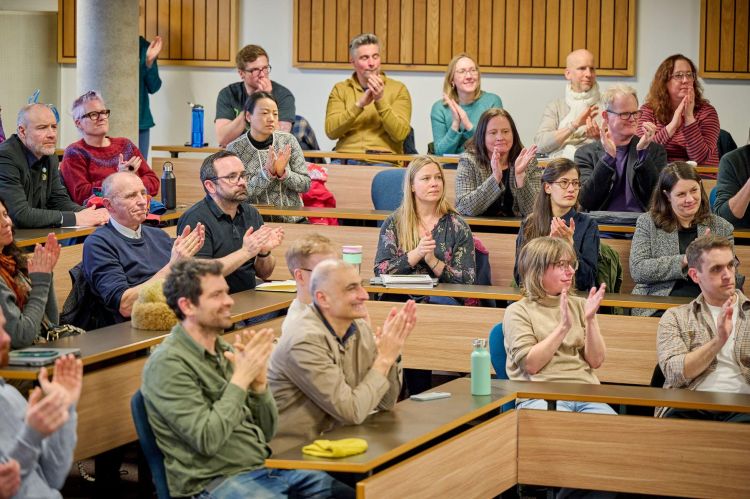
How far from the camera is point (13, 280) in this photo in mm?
4355

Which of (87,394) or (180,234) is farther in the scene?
(180,234)

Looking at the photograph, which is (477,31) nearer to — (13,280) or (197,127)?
Answer: (197,127)

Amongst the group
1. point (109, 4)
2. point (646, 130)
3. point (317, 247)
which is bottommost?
point (317, 247)

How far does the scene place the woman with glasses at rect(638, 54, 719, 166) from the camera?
6945 millimetres

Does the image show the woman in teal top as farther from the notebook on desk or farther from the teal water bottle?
the notebook on desk

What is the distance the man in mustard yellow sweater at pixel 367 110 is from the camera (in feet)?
25.1

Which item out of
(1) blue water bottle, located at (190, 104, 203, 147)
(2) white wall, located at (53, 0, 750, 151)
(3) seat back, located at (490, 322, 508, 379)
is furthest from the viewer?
(2) white wall, located at (53, 0, 750, 151)

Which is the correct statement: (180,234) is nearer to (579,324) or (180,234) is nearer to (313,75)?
(579,324)

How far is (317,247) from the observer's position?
4289 millimetres

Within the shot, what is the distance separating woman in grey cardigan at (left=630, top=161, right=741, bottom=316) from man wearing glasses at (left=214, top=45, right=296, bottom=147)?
2.80 meters

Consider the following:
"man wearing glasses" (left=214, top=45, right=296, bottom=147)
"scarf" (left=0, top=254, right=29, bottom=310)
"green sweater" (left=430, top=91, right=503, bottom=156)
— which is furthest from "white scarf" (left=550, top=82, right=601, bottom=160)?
"scarf" (left=0, top=254, right=29, bottom=310)

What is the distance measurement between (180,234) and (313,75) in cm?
447

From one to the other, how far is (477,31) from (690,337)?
5.35 metres

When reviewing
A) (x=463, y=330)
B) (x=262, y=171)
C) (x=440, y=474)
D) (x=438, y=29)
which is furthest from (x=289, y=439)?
(x=438, y=29)
